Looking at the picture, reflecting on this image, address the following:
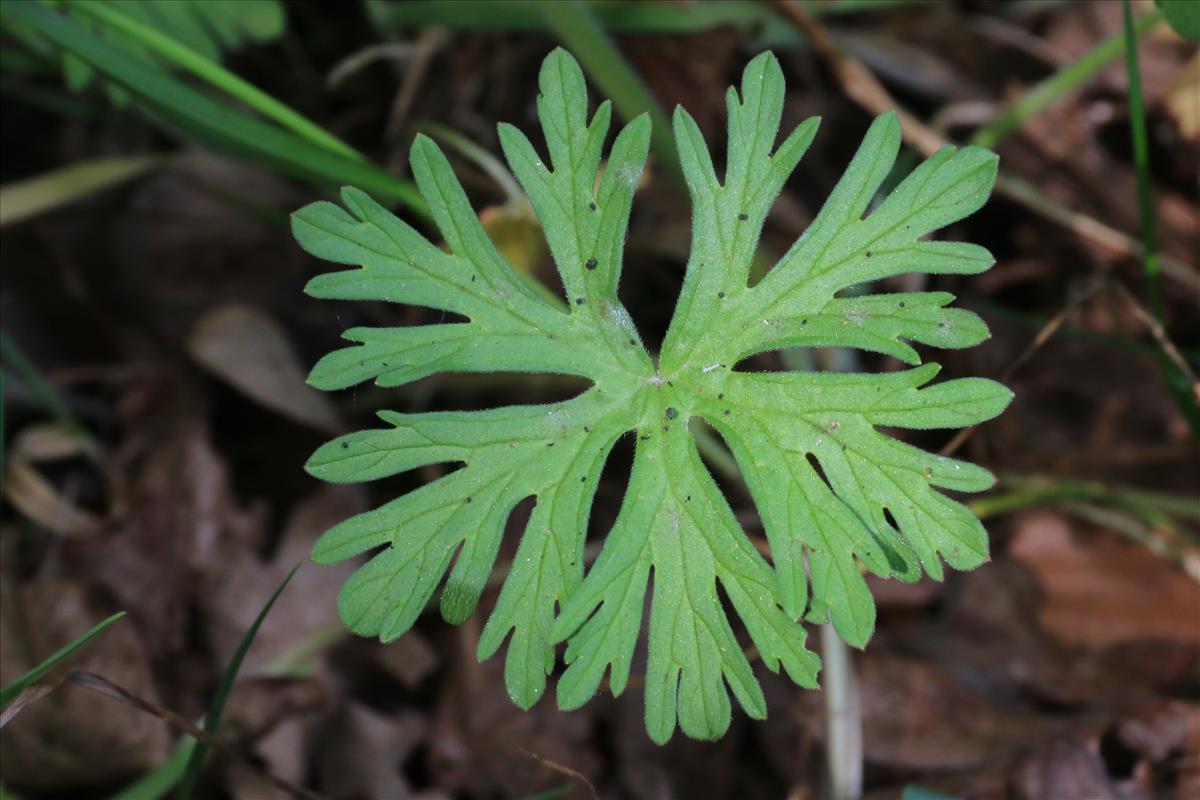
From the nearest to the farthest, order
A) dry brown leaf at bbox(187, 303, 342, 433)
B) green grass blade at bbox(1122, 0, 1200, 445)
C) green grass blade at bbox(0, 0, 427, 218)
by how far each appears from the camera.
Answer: green grass blade at bbox(0, 0, 427, 218), green grass blade at bbox(1122, 0, 1200, 445), dry brown leaf at bbox(187, 303, 342, 433)

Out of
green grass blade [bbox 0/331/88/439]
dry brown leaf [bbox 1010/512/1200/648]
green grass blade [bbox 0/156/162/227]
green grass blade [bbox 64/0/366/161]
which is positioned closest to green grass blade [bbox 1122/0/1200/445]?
dry brown leaf [bbox 1010/512/1200/648]

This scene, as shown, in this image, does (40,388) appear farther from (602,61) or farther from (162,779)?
(602,61)

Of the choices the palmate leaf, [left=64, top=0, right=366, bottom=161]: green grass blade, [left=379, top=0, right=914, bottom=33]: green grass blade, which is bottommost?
the palmate leaf

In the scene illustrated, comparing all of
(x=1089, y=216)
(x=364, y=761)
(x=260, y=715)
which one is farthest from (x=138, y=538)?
(x=1089, y=216)

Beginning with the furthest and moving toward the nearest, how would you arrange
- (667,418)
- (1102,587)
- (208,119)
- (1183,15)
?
1. (1102,587)
2. (208,119)
3. (1183,15)
4. (667,418)

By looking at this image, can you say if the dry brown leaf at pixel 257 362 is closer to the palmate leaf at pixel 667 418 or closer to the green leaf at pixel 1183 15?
the palmate leaf at pixel 667 418

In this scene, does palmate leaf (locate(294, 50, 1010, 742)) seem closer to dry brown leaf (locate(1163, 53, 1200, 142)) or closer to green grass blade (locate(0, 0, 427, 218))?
green grass blade (locate(0, 0, 427, 218))

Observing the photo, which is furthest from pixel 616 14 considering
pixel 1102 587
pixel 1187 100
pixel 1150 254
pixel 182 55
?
pixel 1102 587

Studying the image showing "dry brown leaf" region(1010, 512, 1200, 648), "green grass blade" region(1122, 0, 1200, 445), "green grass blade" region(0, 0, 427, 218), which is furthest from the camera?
"dry brown leaf" region(1010, 512, 1200, 648)
